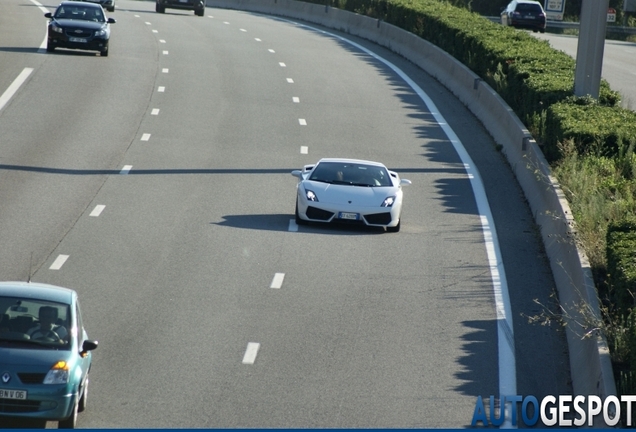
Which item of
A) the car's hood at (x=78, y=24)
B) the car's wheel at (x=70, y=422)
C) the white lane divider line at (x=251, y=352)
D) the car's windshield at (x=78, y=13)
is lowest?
the white lane divider line at (x=251, y=352)

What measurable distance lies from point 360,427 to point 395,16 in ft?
118

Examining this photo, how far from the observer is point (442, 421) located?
1187 cm

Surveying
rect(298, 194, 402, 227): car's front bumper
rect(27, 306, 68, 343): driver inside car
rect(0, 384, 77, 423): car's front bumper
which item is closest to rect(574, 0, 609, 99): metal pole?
rect(298, 194, 402, 227): car's front bumper

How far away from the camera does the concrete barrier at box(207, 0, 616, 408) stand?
1291cm

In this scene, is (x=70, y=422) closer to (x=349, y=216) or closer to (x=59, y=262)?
(x=59, y=262)

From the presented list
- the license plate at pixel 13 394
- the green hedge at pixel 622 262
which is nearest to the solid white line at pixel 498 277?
the green hedge at pixel 622 262

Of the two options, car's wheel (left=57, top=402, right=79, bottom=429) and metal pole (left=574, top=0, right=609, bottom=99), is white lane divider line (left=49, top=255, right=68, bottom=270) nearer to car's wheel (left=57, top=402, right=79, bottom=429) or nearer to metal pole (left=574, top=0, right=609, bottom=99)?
Result: car's wheel (left=57, top=402, right=79, bottom=429)

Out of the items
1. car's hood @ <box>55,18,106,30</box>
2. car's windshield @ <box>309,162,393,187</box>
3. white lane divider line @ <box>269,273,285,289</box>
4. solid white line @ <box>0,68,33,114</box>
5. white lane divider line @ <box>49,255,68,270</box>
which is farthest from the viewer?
car's hood @ <box>55,18,106,30</box>

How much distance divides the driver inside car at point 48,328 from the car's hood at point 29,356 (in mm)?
263

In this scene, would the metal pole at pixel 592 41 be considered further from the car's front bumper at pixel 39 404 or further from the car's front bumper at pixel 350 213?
the car's front bumper at pixel 39 404

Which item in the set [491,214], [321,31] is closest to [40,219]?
[491,214]

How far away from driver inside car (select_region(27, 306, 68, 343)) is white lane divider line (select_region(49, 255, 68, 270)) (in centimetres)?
577

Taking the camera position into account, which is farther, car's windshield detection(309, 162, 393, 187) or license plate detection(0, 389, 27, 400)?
car's windshield detection(309, 162, 393, 187)

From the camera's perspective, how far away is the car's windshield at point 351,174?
21.8 metres
